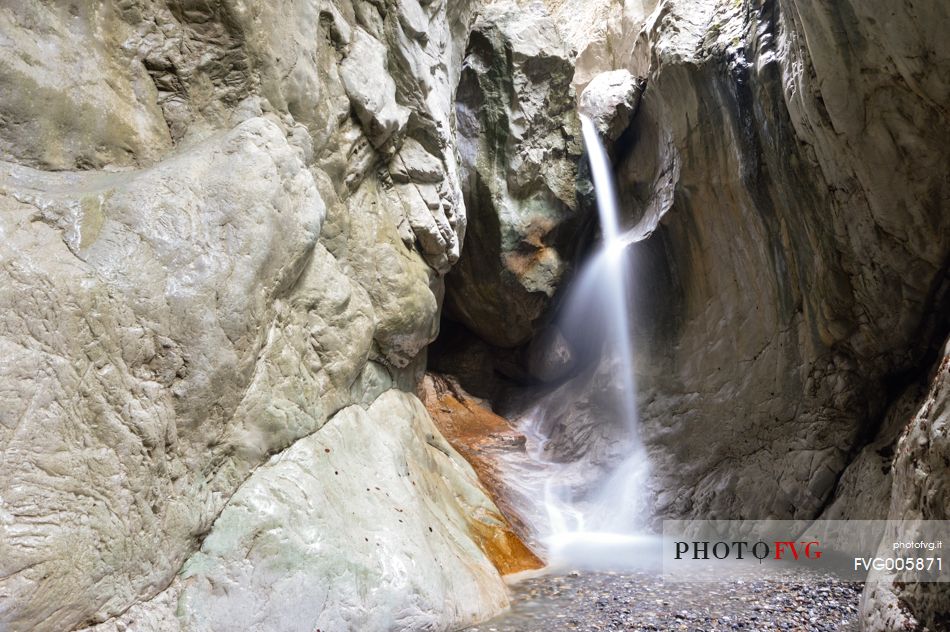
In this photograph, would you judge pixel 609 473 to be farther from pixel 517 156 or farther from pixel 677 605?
pixel 517 156

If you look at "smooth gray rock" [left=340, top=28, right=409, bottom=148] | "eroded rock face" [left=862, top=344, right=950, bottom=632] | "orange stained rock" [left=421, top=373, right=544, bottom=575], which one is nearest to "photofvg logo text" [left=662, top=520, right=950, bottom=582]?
"eroded rock face" [left=862, top=344, right=950, bottom=632]

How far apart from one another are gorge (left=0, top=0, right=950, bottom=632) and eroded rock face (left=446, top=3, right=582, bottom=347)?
159 cm

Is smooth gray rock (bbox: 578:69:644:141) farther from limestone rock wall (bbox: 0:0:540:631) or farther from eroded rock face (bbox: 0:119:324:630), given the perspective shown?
eroded rock face (bbox: 0:119:324:630)

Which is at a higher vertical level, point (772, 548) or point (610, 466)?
point (610, 466)

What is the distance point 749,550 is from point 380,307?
592cm

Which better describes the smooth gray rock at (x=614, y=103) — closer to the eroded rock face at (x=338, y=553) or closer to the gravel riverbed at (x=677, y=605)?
the eroded rock face at (x=338, y=553)

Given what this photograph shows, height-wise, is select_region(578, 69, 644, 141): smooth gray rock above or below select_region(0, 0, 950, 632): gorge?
above

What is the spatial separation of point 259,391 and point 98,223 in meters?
1.71

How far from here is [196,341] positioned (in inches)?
169

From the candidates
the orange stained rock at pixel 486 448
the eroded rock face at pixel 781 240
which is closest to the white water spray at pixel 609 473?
the eroded rock face at pixel 781 240

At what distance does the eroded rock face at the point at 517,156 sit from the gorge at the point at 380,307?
159 centimetres

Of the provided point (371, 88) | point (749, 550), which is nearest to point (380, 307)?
point (371, 88)

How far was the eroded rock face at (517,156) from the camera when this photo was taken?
13312mm

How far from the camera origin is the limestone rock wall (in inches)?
137
